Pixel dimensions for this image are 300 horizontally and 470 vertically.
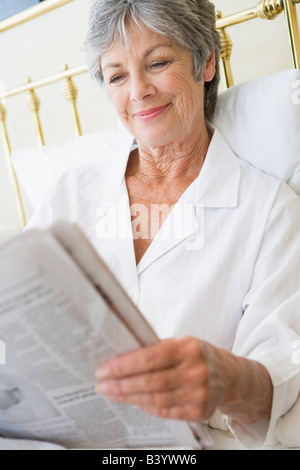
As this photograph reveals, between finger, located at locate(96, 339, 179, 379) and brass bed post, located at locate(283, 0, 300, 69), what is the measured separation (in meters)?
0.97

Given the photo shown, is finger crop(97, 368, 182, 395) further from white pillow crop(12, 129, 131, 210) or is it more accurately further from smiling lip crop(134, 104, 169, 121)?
white pillow crop(12, 129, 131, 210)

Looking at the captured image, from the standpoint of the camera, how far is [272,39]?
1437 millimetres

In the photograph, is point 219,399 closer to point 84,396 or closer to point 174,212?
point 84,396

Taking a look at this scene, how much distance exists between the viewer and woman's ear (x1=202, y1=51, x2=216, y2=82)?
3.84ft

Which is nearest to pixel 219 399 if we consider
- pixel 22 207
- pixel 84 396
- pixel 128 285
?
pixel 84 396

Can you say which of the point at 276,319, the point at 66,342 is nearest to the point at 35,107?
the point at 276,319

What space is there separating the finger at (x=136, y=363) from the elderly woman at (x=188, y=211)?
0.24m

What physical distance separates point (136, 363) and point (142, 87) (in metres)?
0.69

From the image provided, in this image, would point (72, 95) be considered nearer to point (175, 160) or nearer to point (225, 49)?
point (225, 49)

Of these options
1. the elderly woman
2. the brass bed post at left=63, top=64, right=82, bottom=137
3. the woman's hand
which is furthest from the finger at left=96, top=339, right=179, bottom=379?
the brass bed post at left=63, top=64, right=82, bottom=137

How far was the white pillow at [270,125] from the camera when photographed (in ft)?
3.56

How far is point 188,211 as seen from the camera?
1061mm

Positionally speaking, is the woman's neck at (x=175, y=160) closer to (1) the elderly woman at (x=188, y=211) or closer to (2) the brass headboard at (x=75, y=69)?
(1) the elderly woman at (x=188, y=211)

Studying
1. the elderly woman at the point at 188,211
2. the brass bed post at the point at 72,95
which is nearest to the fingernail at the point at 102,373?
the elderly woman at the point at 188,211
